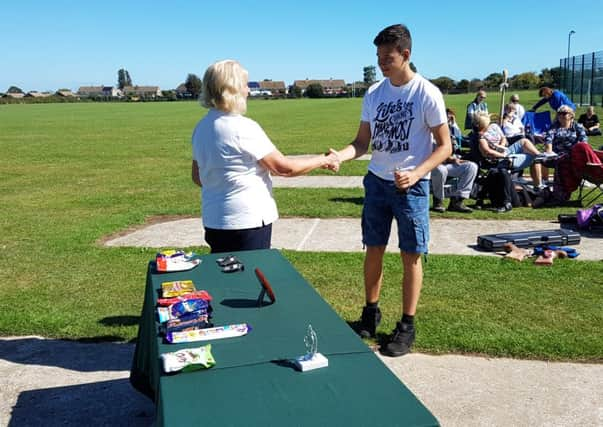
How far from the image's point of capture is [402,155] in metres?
3.96

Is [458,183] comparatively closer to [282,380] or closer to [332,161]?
[332,161]

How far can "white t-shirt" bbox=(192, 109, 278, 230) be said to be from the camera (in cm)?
345

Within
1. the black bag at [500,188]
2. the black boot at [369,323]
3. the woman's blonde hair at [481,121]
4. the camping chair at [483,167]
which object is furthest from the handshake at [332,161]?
the woman's blonde hair at [481,121]

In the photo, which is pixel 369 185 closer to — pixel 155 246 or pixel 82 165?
pixel 155 246

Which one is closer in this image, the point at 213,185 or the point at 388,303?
the point at 213,185

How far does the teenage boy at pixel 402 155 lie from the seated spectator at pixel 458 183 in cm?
480

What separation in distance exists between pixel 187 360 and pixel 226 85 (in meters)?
1.79

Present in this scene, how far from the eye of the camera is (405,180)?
3713 millimetres

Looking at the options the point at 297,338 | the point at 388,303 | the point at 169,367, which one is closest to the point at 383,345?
the point at 388,303

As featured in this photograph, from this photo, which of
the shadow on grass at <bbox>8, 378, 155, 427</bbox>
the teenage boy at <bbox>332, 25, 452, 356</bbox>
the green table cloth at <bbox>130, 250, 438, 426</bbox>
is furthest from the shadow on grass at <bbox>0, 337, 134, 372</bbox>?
the teenage boy at <bbox>332, 25, 452, 356</bbox>

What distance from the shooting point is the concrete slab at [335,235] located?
22.9 feet

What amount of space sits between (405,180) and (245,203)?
1.02 metres

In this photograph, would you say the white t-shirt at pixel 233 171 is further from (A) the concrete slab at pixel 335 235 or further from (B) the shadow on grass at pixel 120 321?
(A) the concrete slab at pixel 335 235

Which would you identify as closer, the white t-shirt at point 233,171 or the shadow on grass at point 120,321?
the white t-shirt at point 233,171
